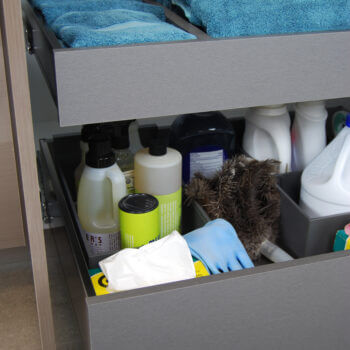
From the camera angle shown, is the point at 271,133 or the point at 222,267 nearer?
the point at 222,267

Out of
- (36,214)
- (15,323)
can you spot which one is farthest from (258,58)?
(15,323)

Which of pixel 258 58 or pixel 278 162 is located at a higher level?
pixel 258 58

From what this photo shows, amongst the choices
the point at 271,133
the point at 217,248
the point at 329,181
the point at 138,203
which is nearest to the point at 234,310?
the point at 217,248

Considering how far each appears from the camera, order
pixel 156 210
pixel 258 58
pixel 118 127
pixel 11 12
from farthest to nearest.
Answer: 1. pixel 118 127
2. pixel 156 210
3. pixel 258 58
4. pixel 11 12

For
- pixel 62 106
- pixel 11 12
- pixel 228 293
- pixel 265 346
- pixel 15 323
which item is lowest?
pixel 15 323

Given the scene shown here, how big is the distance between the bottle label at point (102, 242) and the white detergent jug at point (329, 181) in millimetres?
356

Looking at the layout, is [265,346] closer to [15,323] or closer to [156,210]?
[156,210]

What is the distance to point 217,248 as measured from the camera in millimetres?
855

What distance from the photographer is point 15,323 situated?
1068 millimetres

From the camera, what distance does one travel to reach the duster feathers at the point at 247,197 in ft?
3.20

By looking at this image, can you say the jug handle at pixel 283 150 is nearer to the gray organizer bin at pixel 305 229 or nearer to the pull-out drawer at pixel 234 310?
the gray organizer bin at pixel 305 229

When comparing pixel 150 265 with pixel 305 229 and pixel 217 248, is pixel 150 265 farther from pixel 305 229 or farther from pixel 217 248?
pixel 305 229

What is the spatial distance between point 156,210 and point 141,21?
286 mm

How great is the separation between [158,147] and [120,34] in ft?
0.82
